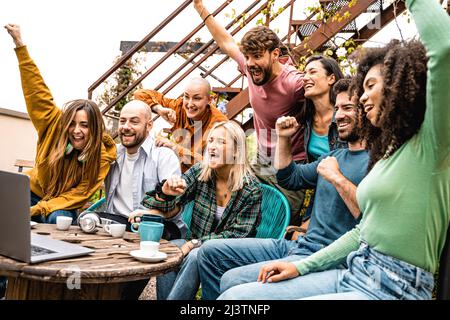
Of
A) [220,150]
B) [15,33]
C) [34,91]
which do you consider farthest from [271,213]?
[15,33]

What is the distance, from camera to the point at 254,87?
9.04ft

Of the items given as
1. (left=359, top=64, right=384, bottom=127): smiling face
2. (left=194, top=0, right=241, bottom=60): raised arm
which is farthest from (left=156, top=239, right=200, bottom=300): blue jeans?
(left=194, top=0, right=241, bottom=60): raised arm

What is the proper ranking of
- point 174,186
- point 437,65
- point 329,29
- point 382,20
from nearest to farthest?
1. point 437,65
2. point 174,186
3. point 329,29
4. point 382,20

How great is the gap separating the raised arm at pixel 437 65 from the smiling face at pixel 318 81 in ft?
4.22

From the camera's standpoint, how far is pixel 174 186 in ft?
6.62

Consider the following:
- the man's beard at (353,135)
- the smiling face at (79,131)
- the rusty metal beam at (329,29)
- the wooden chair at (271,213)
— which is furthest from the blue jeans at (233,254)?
the rusty metal beam at (329,29)

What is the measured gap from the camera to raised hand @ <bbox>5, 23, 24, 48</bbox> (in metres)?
2.53

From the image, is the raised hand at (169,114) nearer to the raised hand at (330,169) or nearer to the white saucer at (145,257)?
the raised hand at (330,169)

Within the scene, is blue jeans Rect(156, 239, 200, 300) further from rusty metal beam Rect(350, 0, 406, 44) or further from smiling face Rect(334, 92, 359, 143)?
rusty metal beam Rect(350, 0, 406, 44)

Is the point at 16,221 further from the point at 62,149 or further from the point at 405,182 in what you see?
the point at 62,149

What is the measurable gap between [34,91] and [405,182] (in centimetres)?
230

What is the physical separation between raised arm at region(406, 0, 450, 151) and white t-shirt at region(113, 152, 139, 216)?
183 cm
